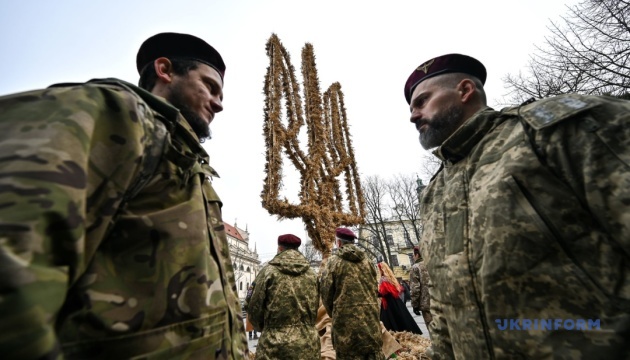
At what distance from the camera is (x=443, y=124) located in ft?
6.95

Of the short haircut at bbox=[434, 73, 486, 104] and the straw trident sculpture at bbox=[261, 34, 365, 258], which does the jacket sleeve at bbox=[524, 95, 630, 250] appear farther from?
the straw trident sculpture at bbox=[261, 34, 365, 258]

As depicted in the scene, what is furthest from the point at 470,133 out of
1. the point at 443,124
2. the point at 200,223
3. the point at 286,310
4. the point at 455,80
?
the point at 286,310

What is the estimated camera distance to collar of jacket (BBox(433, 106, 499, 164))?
1.68 meters

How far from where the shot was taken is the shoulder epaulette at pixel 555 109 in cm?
124

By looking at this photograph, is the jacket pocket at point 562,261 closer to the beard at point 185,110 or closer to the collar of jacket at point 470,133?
the collar of jacket at point 470,133

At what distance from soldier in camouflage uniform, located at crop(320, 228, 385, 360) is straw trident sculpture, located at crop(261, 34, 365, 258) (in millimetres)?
2477

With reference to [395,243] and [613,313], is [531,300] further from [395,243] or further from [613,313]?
[395,243]

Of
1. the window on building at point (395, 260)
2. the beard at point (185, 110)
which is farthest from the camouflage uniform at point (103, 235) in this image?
the window on building at point (395, 260)

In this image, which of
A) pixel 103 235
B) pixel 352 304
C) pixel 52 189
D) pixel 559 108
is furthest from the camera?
pixel 352 304

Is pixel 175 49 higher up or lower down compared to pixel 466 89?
higher up

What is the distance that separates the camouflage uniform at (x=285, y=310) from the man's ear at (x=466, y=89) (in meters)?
3.24

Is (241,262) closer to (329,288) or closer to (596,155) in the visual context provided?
(329,288)

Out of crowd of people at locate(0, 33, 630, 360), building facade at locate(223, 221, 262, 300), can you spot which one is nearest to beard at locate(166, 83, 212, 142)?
crowd of people at locate(0, 33, 630, 360)

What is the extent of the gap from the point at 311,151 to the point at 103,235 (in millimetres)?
8285
